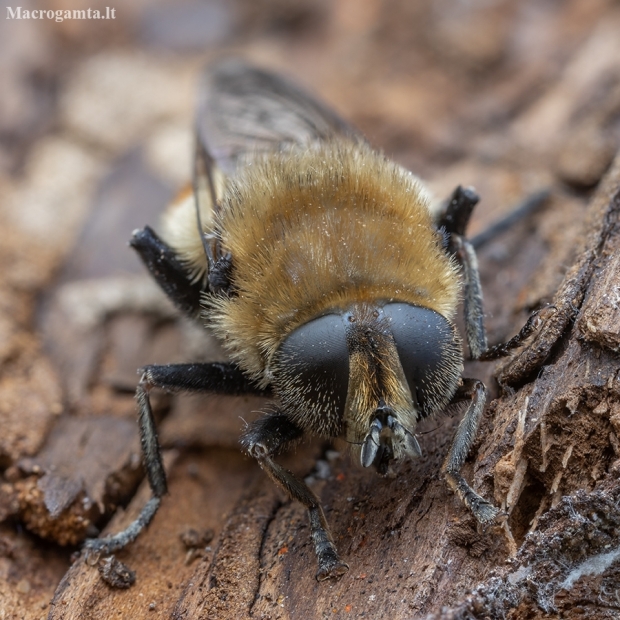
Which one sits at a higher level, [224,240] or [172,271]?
[224,240]

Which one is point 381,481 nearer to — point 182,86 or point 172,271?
point 172,271

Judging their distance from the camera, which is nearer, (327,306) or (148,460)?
(327,306)

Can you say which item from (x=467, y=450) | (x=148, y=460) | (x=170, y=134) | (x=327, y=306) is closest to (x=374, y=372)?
(x=327, y=306)

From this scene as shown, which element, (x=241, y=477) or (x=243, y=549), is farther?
(x=241, y=477)

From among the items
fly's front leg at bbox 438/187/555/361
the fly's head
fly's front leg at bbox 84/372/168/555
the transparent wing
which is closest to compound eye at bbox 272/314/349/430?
the fly's head

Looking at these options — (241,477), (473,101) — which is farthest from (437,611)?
(473,101)

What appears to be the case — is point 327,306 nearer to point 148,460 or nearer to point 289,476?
point 289,476
